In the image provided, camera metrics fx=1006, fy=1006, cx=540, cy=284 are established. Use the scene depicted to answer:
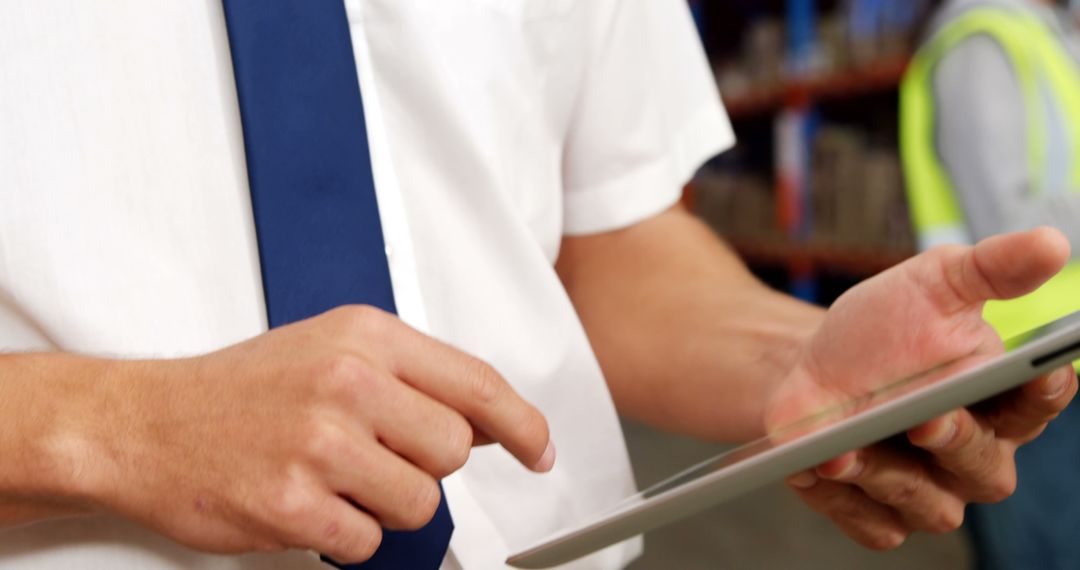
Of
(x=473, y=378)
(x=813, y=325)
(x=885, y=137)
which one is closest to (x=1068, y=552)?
(x=813, y=325)

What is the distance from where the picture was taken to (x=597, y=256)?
3.45 feet

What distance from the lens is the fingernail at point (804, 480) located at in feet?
2.36

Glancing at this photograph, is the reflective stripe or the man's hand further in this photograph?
the reflective stripe

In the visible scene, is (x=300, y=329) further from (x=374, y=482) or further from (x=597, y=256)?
(x=597, y=256)

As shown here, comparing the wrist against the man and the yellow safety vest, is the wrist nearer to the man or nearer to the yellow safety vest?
the man

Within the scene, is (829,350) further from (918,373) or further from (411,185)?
(411,185)

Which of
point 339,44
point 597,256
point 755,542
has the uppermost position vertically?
point 339,44

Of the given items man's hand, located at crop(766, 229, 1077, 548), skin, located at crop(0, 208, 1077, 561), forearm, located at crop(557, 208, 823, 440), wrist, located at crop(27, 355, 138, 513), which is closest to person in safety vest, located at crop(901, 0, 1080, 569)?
forearm, located at crop(557, 208, 823, 440)

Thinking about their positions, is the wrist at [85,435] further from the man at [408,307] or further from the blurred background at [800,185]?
the blurred background at [800,185]

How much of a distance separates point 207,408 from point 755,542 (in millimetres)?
2588

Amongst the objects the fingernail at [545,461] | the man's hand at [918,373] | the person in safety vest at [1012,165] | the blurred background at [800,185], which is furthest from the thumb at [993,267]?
the blurred background at [800,185]

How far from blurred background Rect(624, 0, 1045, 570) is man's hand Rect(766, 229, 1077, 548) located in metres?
1.89

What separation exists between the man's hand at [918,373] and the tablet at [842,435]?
0.36 ft

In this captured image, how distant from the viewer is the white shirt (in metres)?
0.64
